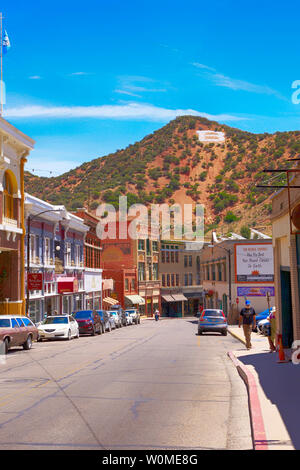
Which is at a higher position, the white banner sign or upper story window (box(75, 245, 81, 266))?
upper story window (box(75, 245, 81, 266))

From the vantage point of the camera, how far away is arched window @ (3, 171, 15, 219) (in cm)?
3634

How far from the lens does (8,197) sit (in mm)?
36969

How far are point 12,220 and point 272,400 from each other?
28.3m

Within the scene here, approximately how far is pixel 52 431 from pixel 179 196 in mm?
142783

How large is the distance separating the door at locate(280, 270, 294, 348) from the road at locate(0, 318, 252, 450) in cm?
320

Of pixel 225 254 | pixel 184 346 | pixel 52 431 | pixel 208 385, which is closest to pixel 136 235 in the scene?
pixel 225 254

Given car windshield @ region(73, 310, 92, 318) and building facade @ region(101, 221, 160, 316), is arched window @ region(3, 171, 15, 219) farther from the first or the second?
building facade @ region(101, 221, 160, 316)

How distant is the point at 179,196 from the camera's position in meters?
151

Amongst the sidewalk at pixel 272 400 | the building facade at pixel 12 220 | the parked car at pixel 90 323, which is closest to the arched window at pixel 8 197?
the building facade at pixel 12 220

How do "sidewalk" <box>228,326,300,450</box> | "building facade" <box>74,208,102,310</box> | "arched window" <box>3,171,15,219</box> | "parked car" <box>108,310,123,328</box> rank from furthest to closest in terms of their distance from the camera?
"building facade" <box>74,208,102,310</box> → "parked car" <box>108,310,123,328</box> → "arched window" <box>3,171,15,219</box> → "sidewalk" <box>228,326,300,450</box>

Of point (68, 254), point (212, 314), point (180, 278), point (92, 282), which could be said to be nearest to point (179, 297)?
point (180, 278)

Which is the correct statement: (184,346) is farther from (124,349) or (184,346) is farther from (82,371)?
(82,371)

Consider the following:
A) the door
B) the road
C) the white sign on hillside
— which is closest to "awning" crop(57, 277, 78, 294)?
the road

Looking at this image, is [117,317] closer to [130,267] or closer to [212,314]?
[212,314]
